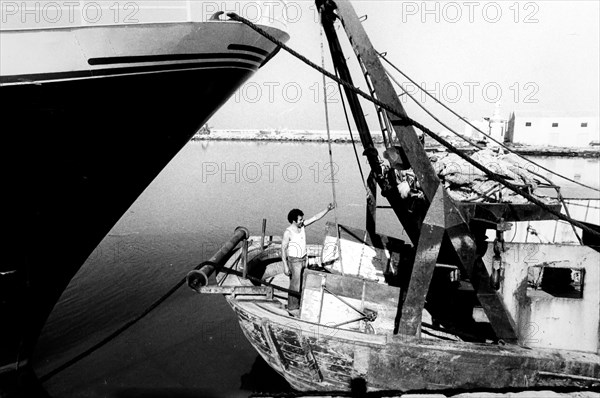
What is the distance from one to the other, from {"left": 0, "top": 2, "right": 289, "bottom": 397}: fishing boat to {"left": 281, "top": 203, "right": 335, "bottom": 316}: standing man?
226 cm

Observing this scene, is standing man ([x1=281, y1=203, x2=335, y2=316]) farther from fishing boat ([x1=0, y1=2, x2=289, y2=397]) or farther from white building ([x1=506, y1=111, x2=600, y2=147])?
white building ([x1=506, y1=111, x2=600, y2=147])

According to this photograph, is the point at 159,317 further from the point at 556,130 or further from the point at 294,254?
the point at 556,130

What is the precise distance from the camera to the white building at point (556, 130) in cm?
5284

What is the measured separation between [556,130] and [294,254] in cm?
5878

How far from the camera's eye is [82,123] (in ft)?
17.2

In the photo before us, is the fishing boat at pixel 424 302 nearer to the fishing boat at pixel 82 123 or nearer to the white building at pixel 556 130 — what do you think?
the fishing boat at pixel 82 123

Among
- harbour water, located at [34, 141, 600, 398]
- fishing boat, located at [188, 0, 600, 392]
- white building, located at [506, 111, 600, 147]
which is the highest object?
white building, located at [506, 111, 600, 147]

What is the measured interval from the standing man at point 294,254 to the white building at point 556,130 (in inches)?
2223

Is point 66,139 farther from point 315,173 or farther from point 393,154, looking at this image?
point 315,173

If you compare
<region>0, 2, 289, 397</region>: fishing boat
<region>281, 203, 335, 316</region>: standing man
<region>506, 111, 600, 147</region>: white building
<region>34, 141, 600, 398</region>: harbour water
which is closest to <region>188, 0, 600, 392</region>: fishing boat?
<region>281, 203, 335, 316</region>: standing man

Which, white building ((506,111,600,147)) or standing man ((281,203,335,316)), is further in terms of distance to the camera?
white building ((506,111,600,147))

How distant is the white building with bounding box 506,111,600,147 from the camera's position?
52.8 m

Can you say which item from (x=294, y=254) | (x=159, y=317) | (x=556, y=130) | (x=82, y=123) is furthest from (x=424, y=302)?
(x=556, y=130)

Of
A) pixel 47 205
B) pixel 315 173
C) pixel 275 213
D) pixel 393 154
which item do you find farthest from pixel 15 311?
pixel 315 173
